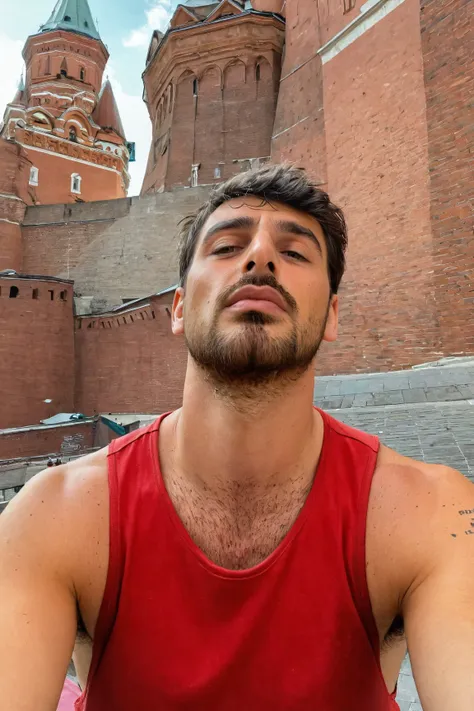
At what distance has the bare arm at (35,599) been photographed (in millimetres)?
887

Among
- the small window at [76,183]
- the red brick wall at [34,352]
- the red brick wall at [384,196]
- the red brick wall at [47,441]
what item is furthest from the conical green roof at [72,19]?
the red brick wall at [47,441]

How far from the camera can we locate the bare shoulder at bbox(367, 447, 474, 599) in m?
1.03

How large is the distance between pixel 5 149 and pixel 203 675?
76.3 feet

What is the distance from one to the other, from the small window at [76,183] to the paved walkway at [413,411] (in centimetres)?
2505

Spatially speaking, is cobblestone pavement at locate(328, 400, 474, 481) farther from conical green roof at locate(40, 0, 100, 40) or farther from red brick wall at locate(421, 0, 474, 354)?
conical green roof at locate(40, 0, 100, 40)

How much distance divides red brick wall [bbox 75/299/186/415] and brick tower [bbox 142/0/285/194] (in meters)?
8.07

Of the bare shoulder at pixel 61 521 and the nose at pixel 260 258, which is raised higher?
the nose at pixel 260 258

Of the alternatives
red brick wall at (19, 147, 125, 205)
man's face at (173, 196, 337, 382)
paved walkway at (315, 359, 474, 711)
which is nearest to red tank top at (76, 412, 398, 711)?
man's face at (173, 196, 337, 382)

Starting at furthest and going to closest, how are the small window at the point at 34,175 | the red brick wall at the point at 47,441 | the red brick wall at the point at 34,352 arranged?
1. the small window at the point at 34,175
2. the red brick wall at the point at 34,352
3. the red brick wall at the point at 47,441

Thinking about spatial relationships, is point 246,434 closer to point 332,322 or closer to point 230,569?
point 230,569

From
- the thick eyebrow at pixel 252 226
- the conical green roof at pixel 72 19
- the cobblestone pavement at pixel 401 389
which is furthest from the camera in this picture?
the conical green roof at pixel 72 19

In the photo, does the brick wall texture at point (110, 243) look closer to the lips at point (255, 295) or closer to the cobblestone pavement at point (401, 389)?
the cobblestone pavement at point (401, 389)

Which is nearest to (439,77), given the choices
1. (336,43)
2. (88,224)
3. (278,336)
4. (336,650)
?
(336,43)

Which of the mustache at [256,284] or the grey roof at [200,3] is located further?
the grey roof at [200,3]
